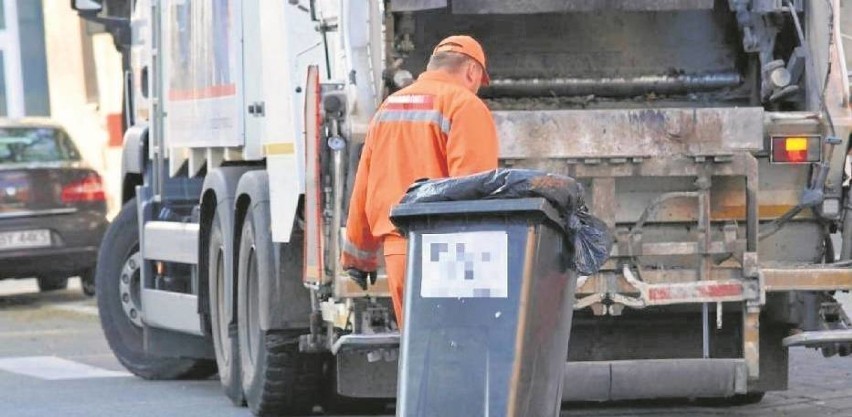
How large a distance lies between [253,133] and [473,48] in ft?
8.72

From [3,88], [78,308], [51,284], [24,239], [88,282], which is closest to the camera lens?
[24,239]

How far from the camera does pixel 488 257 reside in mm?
6055

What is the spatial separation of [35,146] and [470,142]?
32.3 ft

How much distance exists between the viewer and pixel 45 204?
52.3 feet

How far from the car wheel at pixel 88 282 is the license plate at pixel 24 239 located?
651 mm

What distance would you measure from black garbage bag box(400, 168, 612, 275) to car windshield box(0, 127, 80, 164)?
1015 cm

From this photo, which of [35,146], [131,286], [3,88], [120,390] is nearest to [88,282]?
[35,146]

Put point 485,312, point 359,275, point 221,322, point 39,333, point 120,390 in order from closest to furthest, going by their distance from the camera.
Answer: point 485,312
point 359,275
point 221,322
point 120,390
point 39,333

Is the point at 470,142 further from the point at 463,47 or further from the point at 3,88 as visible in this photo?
the point at 3,88

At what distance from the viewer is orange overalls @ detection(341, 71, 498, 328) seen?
6805 mm

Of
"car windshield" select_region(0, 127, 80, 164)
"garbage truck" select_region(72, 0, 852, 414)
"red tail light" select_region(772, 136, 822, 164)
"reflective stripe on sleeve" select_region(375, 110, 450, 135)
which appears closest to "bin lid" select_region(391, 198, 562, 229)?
"reflective stripe on sleeve" select_region(375, 110, 450, 135)

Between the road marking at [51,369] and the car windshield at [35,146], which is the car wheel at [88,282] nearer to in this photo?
the car windshield at [35,146]

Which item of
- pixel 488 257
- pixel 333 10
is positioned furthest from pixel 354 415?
pixel 488 257

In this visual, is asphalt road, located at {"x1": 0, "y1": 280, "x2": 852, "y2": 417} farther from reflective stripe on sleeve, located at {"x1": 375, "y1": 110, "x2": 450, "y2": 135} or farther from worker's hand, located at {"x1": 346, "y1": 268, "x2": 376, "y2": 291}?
reflective stripe on sleeve, located at {"x1": 375, "y1": 110, "x2": 450, "y2": 135}
